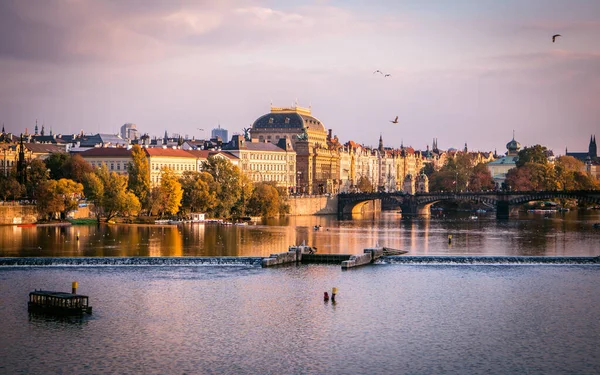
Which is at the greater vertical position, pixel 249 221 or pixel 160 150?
pixel 160 150

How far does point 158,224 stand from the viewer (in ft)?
381

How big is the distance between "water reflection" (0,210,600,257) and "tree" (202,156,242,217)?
22.2 ft

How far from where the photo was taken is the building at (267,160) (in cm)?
17838

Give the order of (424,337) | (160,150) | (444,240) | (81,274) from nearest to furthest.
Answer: (424,337)
(81,274)
(444,240)
(160,150)

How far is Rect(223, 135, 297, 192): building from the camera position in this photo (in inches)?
7023

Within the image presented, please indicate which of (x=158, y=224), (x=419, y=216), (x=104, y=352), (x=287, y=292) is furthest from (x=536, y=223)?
(x=104, y=352)

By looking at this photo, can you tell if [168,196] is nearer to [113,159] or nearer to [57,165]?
[57,165]

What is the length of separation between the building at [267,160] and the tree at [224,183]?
35.9 meters

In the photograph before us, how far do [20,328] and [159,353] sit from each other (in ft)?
27.9

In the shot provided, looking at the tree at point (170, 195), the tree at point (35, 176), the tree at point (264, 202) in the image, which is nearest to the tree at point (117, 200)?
the tree at point (170, 195)

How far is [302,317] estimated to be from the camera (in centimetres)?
5309

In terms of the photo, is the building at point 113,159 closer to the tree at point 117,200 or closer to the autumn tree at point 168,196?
the autumn tree at point 168,196

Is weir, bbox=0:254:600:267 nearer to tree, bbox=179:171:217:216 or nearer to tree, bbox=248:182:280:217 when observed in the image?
tree, bbox=179:171:217:216

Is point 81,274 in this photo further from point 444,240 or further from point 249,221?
point 249,221
